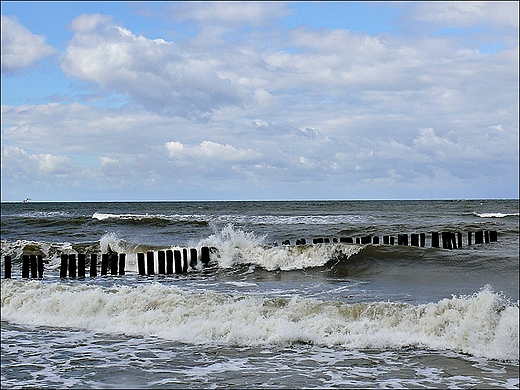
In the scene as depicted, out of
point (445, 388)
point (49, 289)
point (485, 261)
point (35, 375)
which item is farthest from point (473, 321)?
point (49, 289)

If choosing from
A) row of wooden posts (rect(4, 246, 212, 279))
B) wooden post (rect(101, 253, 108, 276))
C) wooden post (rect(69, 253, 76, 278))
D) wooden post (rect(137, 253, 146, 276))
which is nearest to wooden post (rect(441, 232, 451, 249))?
row of wooden posts (rect(4, 246, 212, 279))

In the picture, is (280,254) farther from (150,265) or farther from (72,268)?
(72,268)

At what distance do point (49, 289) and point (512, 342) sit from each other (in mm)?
9368

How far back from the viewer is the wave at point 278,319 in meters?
9.05

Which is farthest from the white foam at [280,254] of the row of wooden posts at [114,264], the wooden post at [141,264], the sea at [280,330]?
the wooden post at [141,264]

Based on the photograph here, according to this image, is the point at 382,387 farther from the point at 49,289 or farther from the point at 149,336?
the point at 49,289

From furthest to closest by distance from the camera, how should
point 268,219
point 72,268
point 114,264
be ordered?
point 268,219, point 114,264, point 72,268

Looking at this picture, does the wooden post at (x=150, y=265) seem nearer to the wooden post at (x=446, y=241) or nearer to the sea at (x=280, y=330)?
the sea at (x=280, y=330)

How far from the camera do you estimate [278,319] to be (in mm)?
9969

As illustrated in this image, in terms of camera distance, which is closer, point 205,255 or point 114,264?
point 114,264

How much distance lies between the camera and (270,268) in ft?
60.3

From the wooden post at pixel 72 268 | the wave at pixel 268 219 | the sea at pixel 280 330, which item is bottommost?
the sea at pixel 280 330

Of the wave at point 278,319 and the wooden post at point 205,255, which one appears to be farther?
the wooden post at point 205,255

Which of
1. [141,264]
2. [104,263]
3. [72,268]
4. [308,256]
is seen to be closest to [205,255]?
[141,264]
